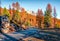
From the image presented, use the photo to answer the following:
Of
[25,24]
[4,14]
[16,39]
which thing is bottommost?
[16,39]

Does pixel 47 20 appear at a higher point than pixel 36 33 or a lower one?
higher

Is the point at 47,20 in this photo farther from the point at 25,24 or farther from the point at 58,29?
the point at 25,24

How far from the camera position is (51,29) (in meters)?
7.91

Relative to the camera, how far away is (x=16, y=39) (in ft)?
25.4

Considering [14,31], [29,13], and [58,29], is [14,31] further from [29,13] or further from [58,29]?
[58,29]

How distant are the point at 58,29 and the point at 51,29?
0.36 metres

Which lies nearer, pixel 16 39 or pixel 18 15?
pixel 16 39

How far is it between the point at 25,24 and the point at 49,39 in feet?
5.96

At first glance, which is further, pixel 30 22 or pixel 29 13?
pixel 29 13

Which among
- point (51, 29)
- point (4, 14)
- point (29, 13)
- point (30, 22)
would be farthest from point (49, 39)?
point (4, 14)

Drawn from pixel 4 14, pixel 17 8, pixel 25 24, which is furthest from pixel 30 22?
pixel 4 14

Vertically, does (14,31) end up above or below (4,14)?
below

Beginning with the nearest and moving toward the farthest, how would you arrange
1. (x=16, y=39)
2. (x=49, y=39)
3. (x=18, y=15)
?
(x=49, y=39) → (x=16, y=39) → (x=18, y=15)

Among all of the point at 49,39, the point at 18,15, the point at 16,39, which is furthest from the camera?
the point at 18,15
